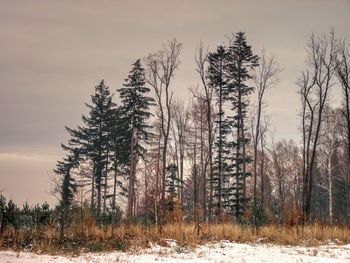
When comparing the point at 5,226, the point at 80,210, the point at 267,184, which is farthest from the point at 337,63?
the point at 267,184

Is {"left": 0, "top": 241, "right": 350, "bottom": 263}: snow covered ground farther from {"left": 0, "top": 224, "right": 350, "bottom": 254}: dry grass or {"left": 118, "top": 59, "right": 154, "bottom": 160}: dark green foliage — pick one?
{"left": 118, "top": 59, "right": 154, "bottom": 160}: dark green foliage

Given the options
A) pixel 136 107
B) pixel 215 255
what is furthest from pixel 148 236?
pixel 136 107

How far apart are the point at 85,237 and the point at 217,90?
17.7 m

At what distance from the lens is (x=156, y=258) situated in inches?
395

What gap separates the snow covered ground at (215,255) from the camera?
948 centimetres

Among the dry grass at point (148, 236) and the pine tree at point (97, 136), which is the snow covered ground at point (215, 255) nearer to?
the dry grass at point (148, 236)

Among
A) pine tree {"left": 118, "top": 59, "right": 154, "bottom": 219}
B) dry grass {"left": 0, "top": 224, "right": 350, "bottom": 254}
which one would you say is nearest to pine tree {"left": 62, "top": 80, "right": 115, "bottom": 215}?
pine tree {"left": 118, "top": 59, "right": 154, "bottom": 219}

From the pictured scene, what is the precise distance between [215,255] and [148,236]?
10.7 feet

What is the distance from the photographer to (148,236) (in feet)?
44.2

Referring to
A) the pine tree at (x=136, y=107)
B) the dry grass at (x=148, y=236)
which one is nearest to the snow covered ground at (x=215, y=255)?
the dry grass at (x=148, y=236)

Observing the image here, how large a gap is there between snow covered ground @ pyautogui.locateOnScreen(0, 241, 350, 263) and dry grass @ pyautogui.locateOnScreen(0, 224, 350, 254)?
0.83 metres

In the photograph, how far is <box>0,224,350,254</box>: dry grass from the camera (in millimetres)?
11633

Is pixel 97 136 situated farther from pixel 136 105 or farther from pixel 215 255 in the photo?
pixel 215 255

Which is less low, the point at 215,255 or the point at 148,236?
the point at 148,236
